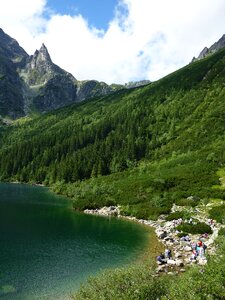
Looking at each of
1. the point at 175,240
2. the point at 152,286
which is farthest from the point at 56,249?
the point at 152,286

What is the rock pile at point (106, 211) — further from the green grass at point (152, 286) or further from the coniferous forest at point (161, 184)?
the green grass at point (152, 286)

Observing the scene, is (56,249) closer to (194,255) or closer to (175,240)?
(175,240)

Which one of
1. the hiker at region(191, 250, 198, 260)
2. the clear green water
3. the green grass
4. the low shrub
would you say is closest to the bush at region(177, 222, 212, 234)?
the clear green water

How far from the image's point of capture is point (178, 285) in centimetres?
2775

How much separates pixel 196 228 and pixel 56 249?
27.6 meters

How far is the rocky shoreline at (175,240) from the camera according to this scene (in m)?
48.4

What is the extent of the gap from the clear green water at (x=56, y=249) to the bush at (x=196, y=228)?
25.3 feet

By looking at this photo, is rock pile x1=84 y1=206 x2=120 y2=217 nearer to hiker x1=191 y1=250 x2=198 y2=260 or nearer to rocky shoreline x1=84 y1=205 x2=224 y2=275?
rocky shoreline x1=84 y1=205 x2=224 y2=275

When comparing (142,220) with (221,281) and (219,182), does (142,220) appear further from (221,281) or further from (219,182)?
(221,281)

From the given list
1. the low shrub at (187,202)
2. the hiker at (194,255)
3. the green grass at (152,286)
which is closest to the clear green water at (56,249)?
the hiker at (194,255)

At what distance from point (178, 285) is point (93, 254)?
3107 cm

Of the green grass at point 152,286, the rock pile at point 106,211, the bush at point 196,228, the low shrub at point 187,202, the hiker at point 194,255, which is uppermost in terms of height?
the low shrub at point 187,202

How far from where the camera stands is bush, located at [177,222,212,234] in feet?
220

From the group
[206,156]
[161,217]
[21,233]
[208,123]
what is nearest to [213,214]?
[161,217]
